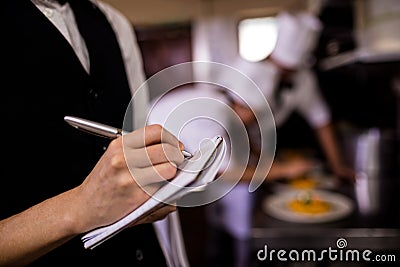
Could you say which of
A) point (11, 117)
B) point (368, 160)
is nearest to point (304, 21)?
point (368, 160)

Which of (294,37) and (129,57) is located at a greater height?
(294,37)

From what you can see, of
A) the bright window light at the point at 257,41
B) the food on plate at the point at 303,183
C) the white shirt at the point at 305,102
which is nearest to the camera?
the bright window light at the point at 257,41

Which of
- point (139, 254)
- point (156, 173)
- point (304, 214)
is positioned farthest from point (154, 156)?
point (304, 214)

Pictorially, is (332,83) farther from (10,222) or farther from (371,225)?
(10,222)

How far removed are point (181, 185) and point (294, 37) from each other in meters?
0.79

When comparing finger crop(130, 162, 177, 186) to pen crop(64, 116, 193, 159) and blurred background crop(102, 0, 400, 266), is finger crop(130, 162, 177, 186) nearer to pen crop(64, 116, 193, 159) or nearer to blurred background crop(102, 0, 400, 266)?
pen crop(64, 116, 193, 159)

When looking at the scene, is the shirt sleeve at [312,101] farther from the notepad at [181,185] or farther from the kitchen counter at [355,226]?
the notepad at [181,185]

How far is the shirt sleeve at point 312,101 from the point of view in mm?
1205

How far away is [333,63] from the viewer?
1.04 m

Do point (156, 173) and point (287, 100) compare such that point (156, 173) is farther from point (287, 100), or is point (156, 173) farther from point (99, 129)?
point (287, 100)

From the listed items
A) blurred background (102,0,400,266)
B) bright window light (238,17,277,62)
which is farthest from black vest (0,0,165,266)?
bright window light (238,17,277,62)

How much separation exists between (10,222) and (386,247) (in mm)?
292

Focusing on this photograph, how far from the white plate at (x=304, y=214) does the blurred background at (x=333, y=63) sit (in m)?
0.02

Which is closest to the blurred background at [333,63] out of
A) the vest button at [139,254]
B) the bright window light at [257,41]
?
the bright window light at [257,41]
